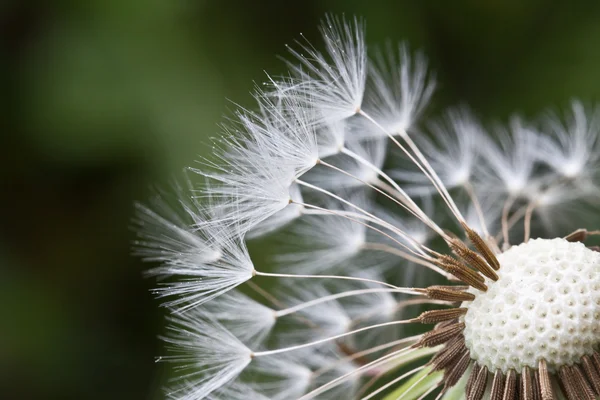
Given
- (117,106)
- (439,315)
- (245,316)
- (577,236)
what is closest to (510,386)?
(439,315)

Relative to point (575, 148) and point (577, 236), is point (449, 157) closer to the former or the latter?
point (575, 148)

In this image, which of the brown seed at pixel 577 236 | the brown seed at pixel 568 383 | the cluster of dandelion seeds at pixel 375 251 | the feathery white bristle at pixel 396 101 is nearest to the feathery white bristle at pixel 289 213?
the cluster of dandelion seeds at pixel 375 251

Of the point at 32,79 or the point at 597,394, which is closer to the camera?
the point at 597,394

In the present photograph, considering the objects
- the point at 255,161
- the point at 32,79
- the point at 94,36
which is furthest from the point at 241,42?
the point at 255,161

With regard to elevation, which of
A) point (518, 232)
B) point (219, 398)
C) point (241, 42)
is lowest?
point (219, 398)

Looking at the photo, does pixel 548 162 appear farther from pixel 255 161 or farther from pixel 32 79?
pixel 32 79

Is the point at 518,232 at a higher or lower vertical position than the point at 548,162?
lower

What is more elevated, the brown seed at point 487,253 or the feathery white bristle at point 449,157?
the feathery white bristle at point 449,157

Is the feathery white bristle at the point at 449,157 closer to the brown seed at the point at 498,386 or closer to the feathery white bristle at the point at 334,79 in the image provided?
the feathery white bristle at the point at 334,79
